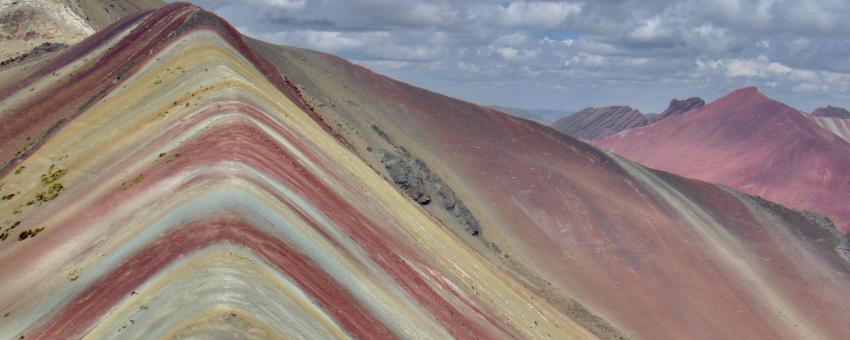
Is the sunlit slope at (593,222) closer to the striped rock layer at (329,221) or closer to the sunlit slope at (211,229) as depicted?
the striped rock layer at (329,221)

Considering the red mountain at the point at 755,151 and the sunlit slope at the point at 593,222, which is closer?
the sunlit slope at the point at 593,222

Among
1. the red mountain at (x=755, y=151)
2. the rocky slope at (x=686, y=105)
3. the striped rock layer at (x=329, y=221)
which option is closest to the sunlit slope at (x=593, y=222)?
the striped rock layer at (x=329, y=221)

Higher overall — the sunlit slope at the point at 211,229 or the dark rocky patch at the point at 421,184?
the dark rocky patch at the point at 421,184

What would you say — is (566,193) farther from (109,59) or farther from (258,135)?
(258,135)

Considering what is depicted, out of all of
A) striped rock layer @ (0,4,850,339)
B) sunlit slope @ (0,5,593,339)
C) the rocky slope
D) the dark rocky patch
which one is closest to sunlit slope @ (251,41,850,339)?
the dark rocky patch

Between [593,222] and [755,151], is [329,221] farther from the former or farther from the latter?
[755,151]

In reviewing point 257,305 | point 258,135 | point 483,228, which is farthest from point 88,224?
point 483,228

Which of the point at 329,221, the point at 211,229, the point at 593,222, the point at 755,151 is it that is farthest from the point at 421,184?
the point at 755,151
